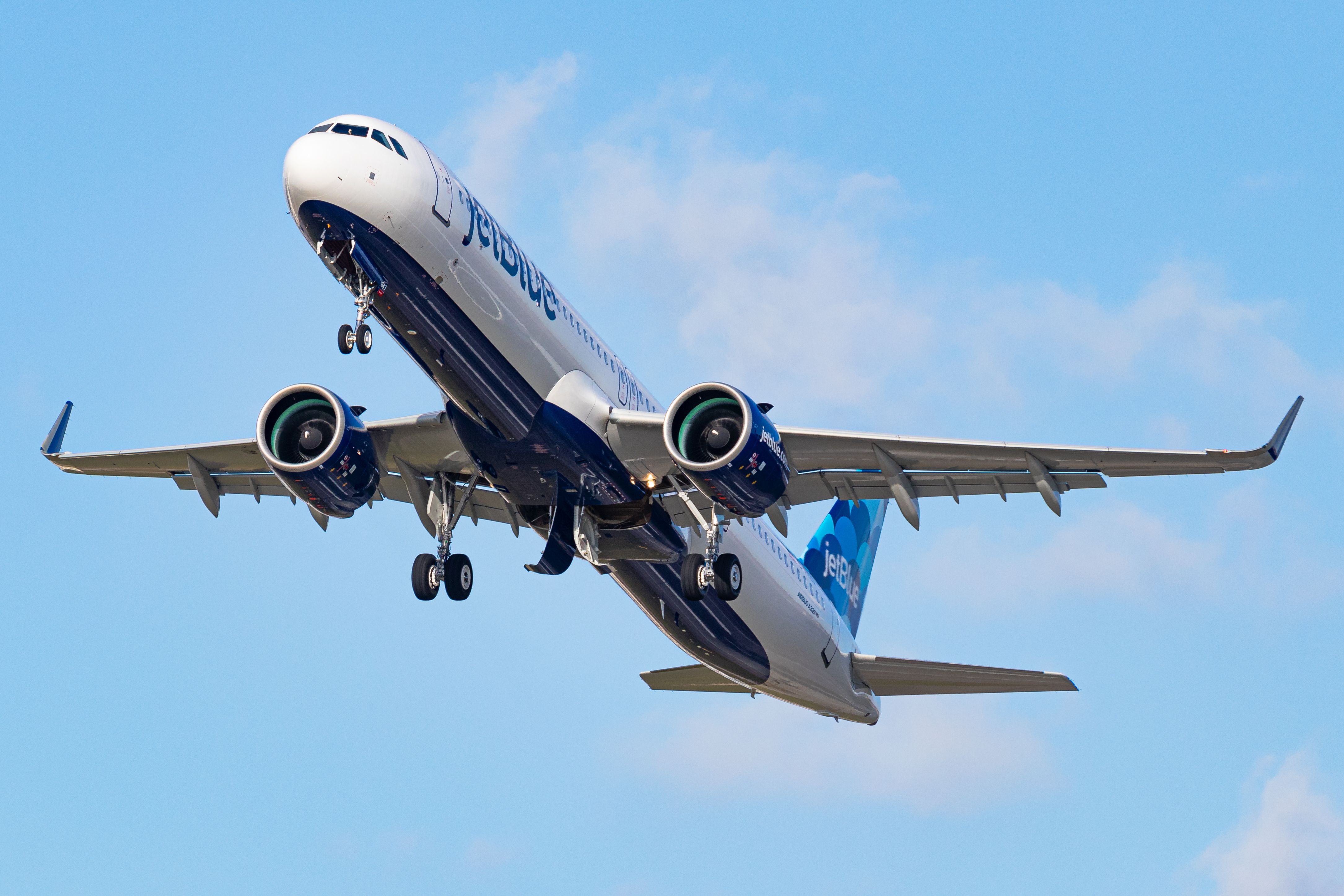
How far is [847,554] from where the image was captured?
37000 millimetres

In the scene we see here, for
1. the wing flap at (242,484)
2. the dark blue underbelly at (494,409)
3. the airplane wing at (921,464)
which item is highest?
the airplane wing at (921,464)

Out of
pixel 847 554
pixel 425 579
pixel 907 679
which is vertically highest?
pixel 847 554

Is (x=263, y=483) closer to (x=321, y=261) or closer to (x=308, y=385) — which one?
(x=308, y=385)

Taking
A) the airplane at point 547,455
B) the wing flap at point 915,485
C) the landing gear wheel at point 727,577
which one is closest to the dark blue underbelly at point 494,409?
the airplane at point 547,455

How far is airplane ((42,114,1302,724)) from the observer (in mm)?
22031

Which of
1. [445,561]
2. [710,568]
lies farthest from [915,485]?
[445,561]

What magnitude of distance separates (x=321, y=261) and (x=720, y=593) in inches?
352

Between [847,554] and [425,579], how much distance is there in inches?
521

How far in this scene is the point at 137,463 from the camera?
29.7 meters

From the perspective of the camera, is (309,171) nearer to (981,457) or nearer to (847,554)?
(981,457)

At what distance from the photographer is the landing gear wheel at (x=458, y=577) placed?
27.2 metres

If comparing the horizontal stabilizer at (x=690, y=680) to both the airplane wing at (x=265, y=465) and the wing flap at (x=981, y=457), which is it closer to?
the airplane wing at (x=265, y=465)

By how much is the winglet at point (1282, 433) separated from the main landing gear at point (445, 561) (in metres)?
13.1

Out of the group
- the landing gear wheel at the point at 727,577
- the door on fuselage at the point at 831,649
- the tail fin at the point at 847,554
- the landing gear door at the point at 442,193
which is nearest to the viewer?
the landing gear door at the point at 442,193
